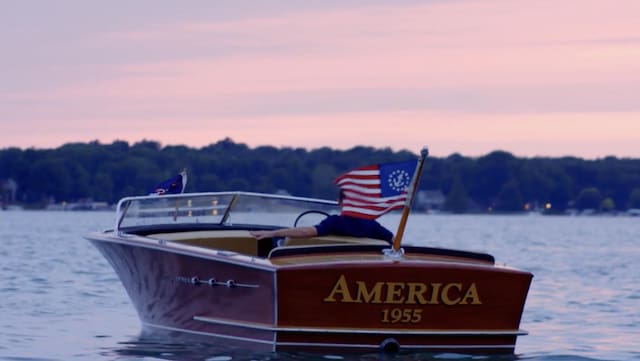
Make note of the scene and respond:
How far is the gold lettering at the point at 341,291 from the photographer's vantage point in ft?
51.1

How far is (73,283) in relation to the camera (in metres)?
30.4

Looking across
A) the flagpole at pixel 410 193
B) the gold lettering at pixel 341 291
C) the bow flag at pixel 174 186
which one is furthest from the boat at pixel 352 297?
the bow flag at pixel 174 186

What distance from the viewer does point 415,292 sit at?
15703 millimetres

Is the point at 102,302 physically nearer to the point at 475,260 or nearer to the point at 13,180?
the point at 475,260

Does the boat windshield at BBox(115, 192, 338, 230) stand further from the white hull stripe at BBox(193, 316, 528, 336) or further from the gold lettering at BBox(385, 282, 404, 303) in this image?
the gold lettering at BBox(385, 282, 404, 303)

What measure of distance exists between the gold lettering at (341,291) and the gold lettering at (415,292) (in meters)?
0.54

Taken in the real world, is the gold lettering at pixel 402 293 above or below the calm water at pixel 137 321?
above

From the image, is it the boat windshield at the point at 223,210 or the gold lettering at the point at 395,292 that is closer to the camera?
the gold lettering at the point at 395,292

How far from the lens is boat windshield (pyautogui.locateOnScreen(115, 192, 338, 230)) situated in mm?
19297

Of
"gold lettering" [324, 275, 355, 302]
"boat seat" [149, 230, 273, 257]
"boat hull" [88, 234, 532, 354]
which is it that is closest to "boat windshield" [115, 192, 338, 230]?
"boat seat" [149, 230, 273, 257]

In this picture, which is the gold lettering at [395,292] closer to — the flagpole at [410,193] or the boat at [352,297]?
the boat at [352,297]

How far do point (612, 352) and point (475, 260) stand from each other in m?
3.25

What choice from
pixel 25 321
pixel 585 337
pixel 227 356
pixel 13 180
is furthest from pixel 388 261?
pixel 13 180

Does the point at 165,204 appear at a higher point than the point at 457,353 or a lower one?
higher
